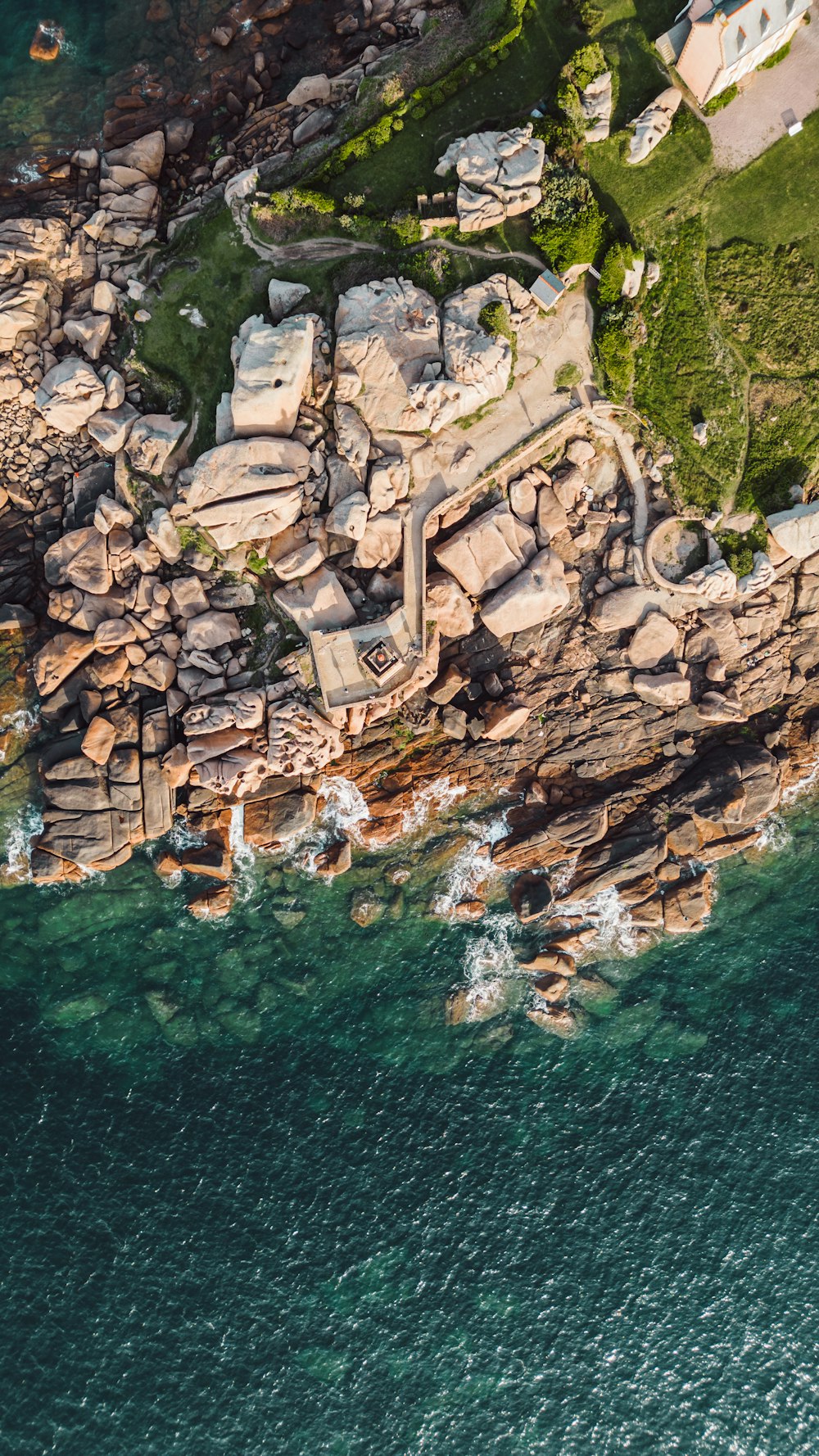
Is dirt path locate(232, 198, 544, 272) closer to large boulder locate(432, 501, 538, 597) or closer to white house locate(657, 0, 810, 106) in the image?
white house locate(657, 0, 810, 106)

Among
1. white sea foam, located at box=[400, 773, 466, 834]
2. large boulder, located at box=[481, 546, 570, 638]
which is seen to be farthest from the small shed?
white sea foam, located at box=[400, 773, 466, 834]

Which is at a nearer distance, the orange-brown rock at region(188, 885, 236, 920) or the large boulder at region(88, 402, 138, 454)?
the large boulder at region(88, 402, 138, 454)

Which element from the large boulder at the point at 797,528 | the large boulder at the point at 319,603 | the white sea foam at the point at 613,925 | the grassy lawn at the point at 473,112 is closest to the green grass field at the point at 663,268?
the grassy lawn at the point at 473,112

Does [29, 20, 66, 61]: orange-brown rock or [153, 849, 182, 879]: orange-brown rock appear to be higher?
[29, 20, 66, 61]: orange-brown rock

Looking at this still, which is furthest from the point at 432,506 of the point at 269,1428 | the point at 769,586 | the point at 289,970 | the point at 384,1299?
the point at 269,1428

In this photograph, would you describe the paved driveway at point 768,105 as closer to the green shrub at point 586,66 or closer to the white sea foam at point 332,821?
the green shrub at point 586,66

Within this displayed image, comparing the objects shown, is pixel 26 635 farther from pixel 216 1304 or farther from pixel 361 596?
pixel 216 1304

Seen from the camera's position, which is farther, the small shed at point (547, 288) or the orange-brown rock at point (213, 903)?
the orange-brown rock at point (213, 903)
